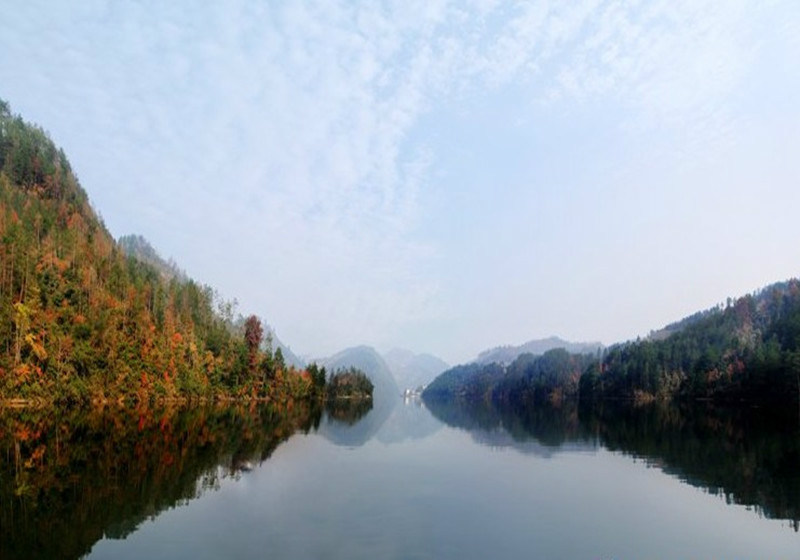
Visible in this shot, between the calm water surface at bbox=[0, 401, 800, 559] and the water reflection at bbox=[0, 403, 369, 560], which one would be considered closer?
the water reflection at bbox=[0, 403, 369, 560]

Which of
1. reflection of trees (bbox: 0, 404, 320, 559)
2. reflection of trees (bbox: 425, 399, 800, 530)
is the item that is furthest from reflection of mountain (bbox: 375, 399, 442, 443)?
reflection of trees (bbox: 0, 404, 320, 559)

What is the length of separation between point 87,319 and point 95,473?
73.3 metres

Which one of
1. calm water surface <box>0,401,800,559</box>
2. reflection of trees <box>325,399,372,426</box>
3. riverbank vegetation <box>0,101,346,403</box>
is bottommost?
reflection of trees <box>325,399,372,426</box>

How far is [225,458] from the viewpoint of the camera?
3616 centimetres

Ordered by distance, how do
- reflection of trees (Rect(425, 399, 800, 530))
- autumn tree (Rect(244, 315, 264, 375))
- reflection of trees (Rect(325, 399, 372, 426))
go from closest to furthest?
reflection of trees (Rect(425, 399, 800, 530)), reflection of trees (Rect(325, 399, 372, 426)), autumn tree (Rect(244, 315, 264, 375))

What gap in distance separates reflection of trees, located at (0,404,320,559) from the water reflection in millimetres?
32

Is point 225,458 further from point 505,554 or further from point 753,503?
point 753,503

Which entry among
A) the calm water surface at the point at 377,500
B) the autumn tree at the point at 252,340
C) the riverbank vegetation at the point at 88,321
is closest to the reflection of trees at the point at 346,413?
the autumn tree at the point at 252,340

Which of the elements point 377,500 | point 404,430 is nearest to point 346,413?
point 404,430

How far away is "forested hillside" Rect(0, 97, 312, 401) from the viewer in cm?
8100

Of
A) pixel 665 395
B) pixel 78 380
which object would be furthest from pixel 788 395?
pixel 78 380

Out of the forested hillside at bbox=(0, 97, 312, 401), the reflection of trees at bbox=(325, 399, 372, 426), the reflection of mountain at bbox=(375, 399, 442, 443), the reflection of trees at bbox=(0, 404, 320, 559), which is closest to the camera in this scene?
the reflection of trees at bbox=(0, 404, 320, 559)

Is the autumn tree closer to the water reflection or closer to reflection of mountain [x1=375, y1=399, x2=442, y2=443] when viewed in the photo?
reflection of mountain [x1=375, y1=399, x2=442, y2=443]

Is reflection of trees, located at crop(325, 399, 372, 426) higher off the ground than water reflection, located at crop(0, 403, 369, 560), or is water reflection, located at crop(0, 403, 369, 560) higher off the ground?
water reflection, located at crop(0, 403, 369, 560)
